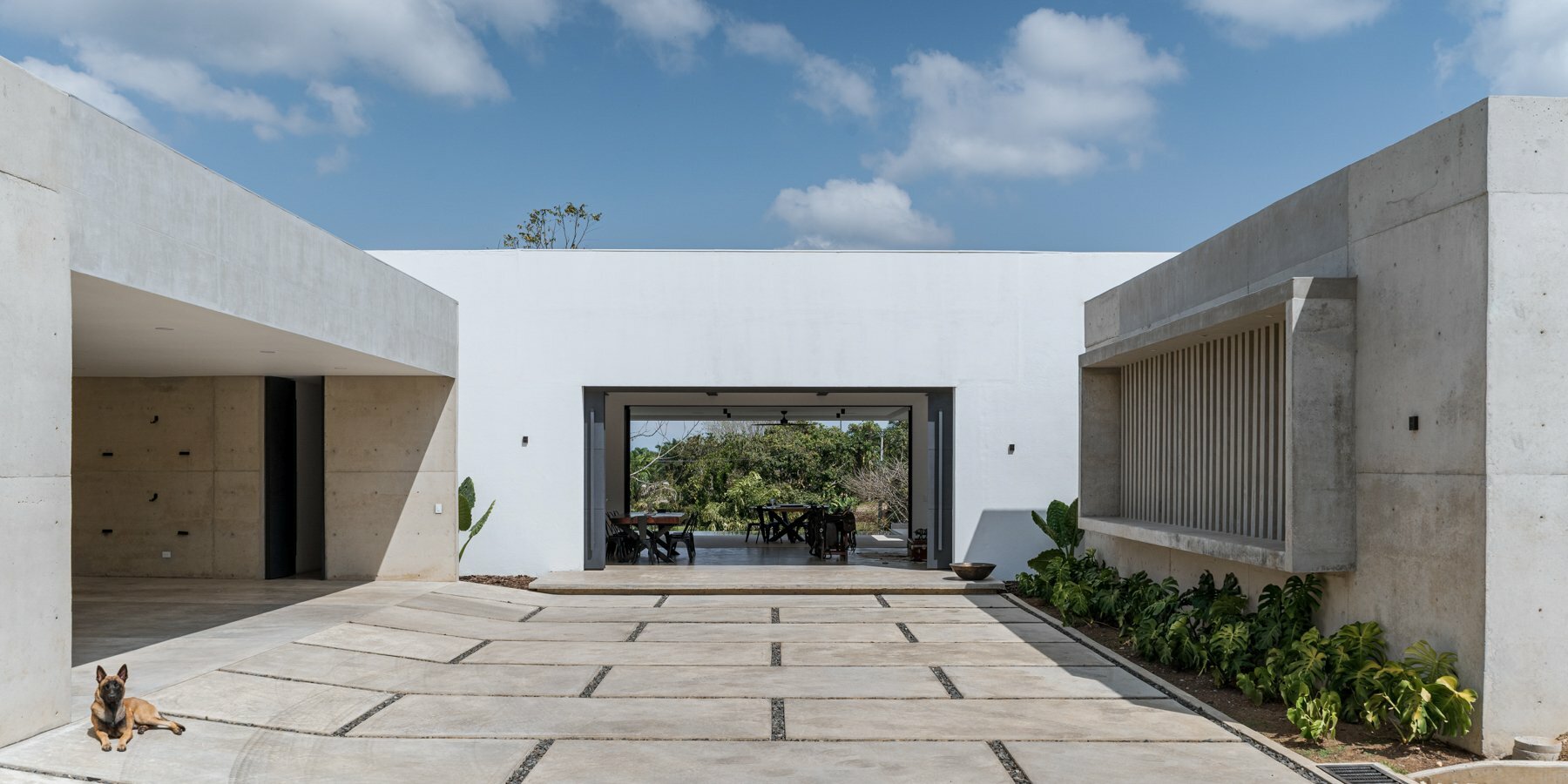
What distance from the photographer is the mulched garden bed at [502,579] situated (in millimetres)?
11773

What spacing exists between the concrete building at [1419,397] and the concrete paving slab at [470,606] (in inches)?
234

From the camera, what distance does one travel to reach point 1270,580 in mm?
7172

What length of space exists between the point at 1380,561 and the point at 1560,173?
2236mm

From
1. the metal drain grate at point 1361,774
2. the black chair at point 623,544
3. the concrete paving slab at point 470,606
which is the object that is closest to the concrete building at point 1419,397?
the metal drain grate at point 1361,774

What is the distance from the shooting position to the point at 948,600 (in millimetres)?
10977

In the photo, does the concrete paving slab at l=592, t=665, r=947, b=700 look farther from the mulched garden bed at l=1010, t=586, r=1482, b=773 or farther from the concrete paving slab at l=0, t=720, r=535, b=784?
the mulched garden bed at l=1010, t=586, r=1482, b=773

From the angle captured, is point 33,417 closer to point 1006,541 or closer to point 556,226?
point 1006,541

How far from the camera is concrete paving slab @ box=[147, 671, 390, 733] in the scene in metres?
5.76

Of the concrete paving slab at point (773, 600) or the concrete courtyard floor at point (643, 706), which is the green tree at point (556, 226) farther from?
the concrete courtyard floor at point (643, 706)

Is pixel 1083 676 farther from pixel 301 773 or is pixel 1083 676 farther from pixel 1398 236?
pixel 301 773

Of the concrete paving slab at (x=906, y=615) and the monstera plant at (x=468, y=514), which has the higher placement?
the monstera plant at (x=468, y=514)

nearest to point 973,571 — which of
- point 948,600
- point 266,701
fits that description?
point 948,600

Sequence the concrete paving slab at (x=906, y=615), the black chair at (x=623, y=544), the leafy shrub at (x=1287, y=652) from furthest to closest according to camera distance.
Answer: the black chair at (x=623, y=544) → the concrete paving slab at (x=906, y=615) → the leafy shrub at (x=1287, y=652)

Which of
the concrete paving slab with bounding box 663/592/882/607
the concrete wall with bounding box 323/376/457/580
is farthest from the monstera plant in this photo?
the concrete paving slab with bounding box 663/592/882/607
